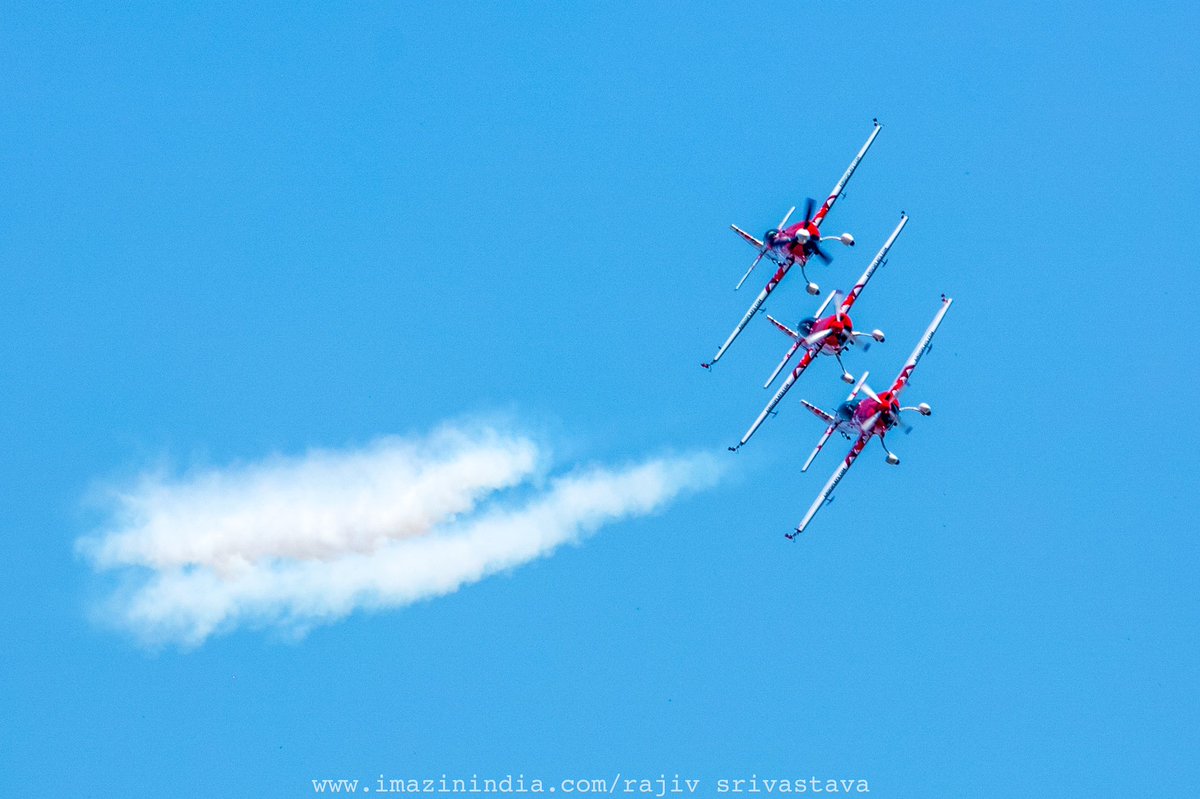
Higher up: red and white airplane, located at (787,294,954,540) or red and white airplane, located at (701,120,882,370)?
red and white airplane, located at (701,120,882,370)

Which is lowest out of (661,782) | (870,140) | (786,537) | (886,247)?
(661,782)

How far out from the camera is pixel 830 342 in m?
89.4

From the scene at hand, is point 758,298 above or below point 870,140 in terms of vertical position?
below

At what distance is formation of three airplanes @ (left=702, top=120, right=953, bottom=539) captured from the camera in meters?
88.4

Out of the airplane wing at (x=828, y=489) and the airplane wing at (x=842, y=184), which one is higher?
the airplane wing at (x=842, y=184)

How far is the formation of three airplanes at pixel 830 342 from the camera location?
290ft

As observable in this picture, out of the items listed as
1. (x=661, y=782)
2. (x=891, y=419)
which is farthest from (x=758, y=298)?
(x=661, y=782)

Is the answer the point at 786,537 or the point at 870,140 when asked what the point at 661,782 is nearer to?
the point at 786,537

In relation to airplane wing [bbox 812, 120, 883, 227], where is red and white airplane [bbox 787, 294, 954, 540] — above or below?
below

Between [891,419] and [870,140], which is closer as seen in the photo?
[891,419]

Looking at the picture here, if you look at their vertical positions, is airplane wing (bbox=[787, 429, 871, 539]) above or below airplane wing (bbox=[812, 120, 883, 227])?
below

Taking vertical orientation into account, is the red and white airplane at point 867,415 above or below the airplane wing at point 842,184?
below

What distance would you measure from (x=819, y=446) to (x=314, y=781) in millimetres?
32509

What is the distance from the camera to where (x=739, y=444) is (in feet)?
302
